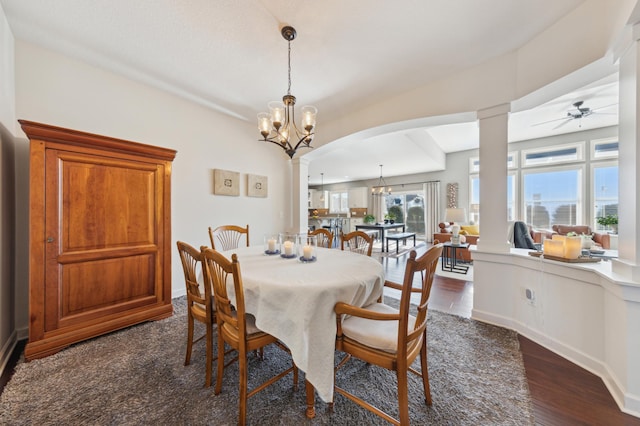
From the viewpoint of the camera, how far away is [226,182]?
3.45 meters

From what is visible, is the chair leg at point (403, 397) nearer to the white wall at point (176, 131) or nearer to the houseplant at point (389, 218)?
the white wall at point (176, 131)

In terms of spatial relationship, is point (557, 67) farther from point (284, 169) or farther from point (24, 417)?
point (24, 417)

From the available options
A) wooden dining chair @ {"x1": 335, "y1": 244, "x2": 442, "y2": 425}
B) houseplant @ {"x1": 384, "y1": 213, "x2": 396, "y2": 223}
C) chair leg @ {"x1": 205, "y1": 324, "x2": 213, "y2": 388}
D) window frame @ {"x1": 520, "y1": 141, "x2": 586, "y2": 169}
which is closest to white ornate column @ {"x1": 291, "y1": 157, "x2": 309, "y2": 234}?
chair leg @ {"x1": 205, "y1": 324, "x2": 213, "y2": 388}

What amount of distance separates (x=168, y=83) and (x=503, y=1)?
10.8ft

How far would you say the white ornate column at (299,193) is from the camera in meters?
4.27

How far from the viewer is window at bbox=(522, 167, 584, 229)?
578 centimetres

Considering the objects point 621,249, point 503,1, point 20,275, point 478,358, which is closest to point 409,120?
point 503,1

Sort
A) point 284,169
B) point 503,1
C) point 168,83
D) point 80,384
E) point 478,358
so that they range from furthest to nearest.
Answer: point 284,169, point 168,83, point 478,358, point 503,1, point 80,384

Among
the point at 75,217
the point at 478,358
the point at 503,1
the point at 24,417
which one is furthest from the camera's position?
the point at 75,217

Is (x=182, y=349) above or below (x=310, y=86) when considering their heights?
below

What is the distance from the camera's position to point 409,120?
288cm

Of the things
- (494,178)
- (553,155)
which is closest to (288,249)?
(494,178)

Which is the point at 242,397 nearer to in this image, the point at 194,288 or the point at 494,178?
the point at 194,288

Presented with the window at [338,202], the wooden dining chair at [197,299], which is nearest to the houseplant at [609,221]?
the window at [338,202]
